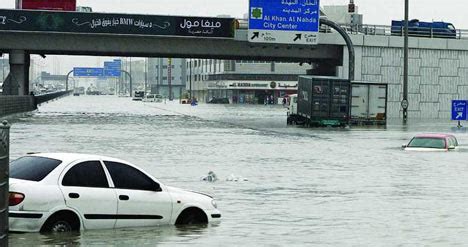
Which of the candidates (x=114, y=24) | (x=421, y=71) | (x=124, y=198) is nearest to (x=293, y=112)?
(x=114, y=24)

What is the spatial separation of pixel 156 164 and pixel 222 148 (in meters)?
9.23

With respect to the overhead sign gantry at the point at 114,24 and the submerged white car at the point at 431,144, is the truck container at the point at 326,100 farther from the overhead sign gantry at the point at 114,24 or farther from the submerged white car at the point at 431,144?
the submerged white car at the point at 431,144

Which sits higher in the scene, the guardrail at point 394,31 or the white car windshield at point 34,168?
the guardrail at point 394,31

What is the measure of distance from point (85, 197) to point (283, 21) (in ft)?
180

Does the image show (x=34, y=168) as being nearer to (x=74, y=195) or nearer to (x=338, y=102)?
(x=74, y=195)

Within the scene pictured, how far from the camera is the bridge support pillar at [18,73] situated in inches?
2875

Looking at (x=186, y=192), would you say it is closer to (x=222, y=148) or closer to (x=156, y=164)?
(x=156, y=164)

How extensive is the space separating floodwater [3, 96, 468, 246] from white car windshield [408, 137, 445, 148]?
80 cm

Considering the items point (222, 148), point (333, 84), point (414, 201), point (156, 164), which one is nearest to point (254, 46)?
point (333, 84)

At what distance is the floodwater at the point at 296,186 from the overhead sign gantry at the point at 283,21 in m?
20.3

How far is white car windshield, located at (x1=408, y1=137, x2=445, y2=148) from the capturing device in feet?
128

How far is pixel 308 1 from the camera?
67938 mm

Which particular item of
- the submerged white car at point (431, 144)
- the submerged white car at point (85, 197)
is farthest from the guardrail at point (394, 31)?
the submerged white car at point (85, 197)

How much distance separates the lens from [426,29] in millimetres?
81625
